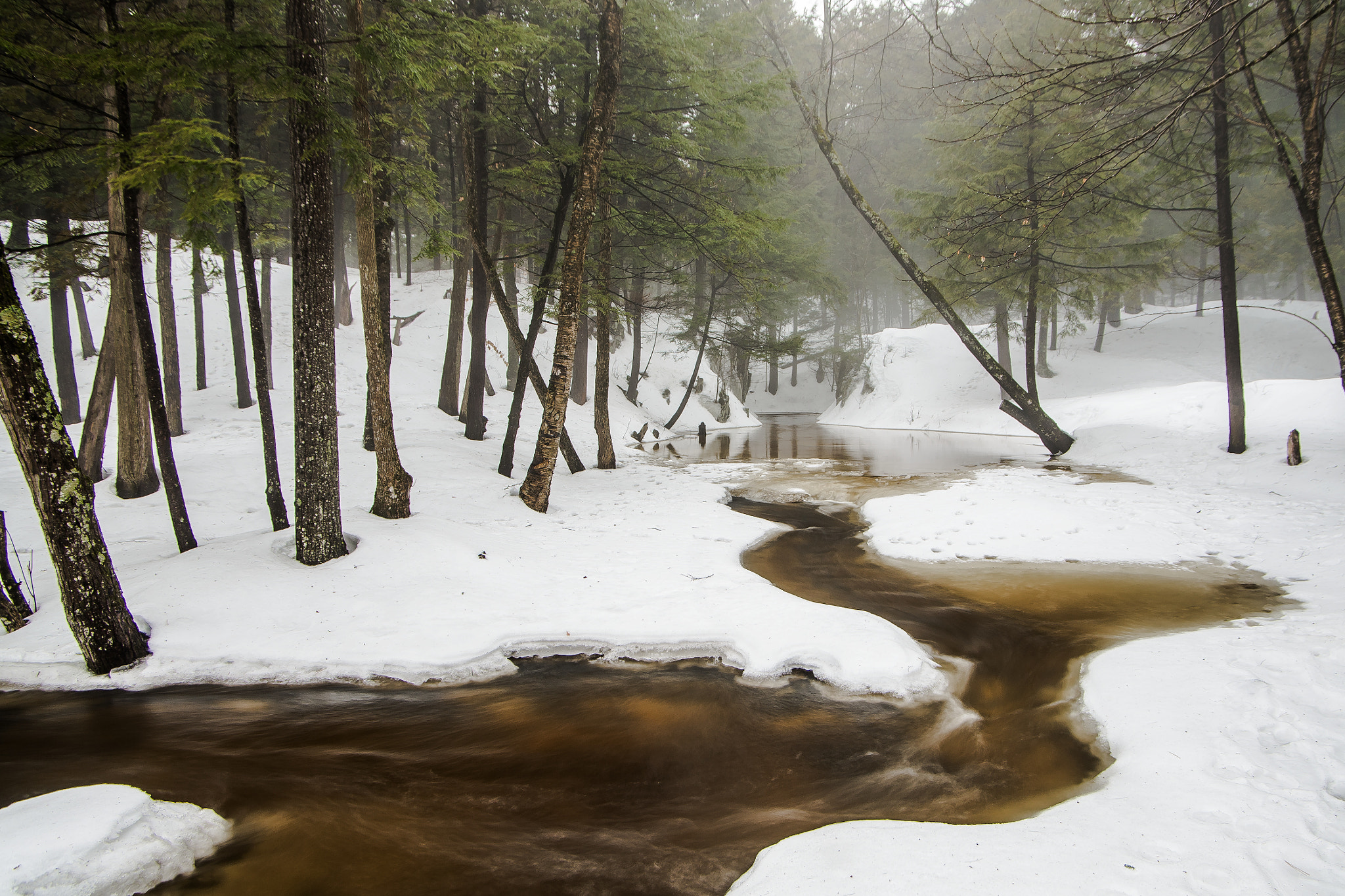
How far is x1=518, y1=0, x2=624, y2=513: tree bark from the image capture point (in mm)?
9258

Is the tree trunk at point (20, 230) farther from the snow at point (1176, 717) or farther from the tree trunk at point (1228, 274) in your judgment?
the tree trunk at point (1228, 274)

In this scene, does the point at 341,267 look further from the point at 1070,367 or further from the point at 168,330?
the point at 1070,367

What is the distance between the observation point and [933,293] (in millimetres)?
15805

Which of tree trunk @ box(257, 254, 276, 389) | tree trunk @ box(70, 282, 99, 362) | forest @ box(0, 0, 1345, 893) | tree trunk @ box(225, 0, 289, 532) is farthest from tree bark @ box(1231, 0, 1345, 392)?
tree trunk @ box(70, 282, 99, 362)

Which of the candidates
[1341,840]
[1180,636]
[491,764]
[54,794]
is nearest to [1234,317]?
[1180,636]

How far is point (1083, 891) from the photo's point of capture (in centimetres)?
265

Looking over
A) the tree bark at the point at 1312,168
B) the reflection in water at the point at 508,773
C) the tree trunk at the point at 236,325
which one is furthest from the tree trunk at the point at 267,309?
the tree bark at the point at 1312,168

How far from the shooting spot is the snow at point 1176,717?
9.22ft

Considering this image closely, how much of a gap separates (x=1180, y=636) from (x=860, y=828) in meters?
4.05

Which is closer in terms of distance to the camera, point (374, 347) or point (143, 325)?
point (143, 325)

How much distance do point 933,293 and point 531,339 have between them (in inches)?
409

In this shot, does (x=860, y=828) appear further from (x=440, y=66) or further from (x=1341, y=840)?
(x=440, y=66)

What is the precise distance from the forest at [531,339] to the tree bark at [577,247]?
0.06 m

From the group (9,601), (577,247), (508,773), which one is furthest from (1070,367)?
(9,601)
